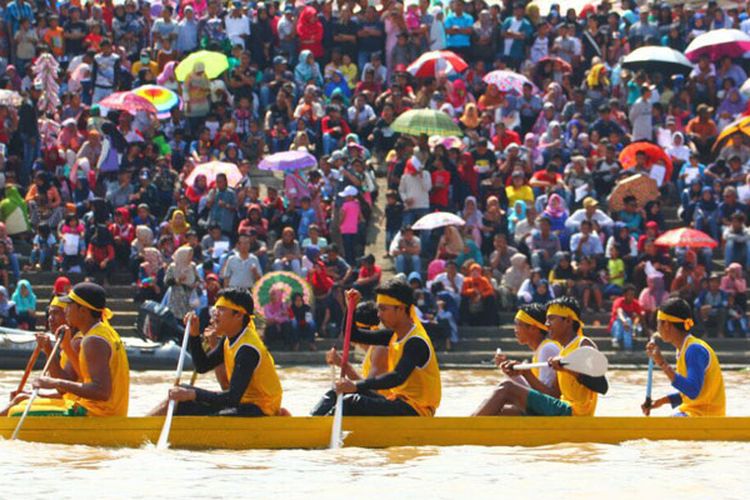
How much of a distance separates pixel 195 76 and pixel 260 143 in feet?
5.18

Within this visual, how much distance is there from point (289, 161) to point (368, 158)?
192 centimetres

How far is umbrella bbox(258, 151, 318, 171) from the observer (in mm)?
25922

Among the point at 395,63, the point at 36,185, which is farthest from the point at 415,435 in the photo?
the point at 395,63

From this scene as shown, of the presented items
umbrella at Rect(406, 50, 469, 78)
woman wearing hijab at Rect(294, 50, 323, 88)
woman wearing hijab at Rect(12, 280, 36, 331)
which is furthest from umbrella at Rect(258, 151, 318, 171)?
woman wearing hijab at Rect(12, 280, 36, 331)

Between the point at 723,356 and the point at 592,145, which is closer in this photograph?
the point at 723,356

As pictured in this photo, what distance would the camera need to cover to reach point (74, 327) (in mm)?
13805

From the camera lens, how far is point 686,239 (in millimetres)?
24422

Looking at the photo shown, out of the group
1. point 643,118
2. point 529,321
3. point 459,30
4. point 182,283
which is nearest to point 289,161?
point 182,283

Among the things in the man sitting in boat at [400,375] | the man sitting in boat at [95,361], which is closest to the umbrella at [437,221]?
the man sitting in boat at [400,375]

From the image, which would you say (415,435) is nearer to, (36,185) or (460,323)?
(460,323)

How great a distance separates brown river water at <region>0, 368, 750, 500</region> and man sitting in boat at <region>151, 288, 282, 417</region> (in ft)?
1.25

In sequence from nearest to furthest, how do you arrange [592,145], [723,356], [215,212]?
1. [723,356]
2. [215,212]
3. [592,145]

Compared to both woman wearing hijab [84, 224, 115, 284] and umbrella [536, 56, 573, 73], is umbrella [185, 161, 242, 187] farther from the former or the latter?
umbrella [536, 56, 573, 73]

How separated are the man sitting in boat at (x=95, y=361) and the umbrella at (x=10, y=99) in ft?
45.9
